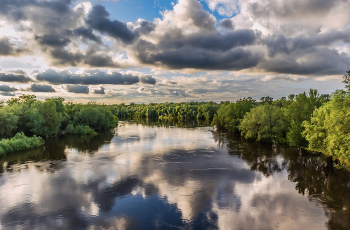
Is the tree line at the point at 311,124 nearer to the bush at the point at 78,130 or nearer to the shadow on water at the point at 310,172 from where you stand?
the shadow on water at the point at 310,172

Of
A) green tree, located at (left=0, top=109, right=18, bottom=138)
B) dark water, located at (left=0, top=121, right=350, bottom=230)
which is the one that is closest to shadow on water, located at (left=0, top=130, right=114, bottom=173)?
dark water, located at (left=0, top=121, right=350, bottom=230)

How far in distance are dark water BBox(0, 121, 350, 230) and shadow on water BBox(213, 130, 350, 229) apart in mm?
140

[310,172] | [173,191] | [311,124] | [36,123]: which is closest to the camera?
[173,191]

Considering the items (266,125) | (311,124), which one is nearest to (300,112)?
(311,124)

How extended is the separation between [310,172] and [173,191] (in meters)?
24.8

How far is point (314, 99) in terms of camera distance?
55.0 metres

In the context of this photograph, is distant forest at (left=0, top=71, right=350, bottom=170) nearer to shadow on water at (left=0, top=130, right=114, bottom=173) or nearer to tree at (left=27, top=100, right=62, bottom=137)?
tree at (left=27, top=100, right=62, bottom=137)

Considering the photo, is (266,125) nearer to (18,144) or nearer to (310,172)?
(310,172)

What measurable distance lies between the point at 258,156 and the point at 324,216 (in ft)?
80.6

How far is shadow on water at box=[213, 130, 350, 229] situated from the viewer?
77.5 feet

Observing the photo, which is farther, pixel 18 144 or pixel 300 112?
pixel 300 112

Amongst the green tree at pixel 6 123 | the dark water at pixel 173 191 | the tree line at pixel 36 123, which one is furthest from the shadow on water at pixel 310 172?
the green tree at pixel 6 123

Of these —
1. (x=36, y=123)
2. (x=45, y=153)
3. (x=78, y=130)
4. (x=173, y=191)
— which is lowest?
(x=45, y=153)

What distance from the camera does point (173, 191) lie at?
2791 cm
